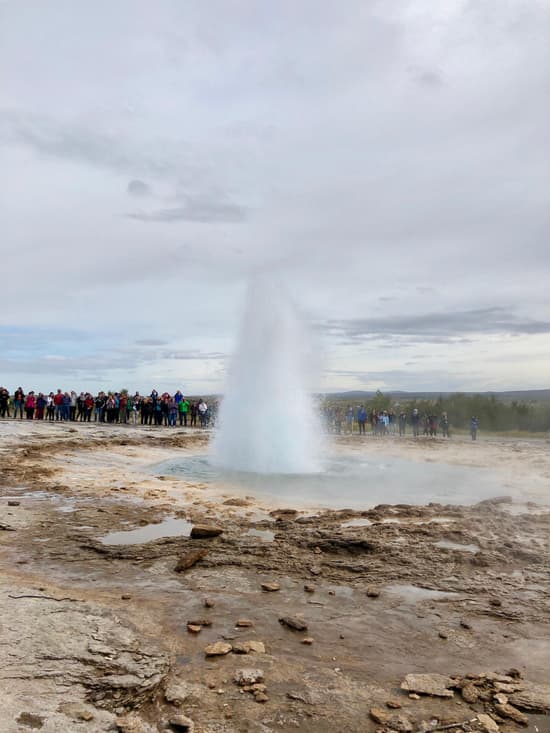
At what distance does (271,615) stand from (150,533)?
2775mm

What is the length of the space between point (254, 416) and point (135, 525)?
24.0ft

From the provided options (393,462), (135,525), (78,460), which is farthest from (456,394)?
(135,525)

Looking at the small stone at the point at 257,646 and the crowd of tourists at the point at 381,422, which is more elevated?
the crowd of tourists at the point at 381,422

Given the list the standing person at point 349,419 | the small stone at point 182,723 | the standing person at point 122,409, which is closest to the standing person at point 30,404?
the standing person at point 122,409

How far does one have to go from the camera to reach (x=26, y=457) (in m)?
12.8

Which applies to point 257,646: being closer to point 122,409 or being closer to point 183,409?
point 183,409

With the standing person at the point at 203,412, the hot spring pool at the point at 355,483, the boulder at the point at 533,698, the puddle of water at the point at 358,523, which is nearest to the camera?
the boulder at the point at 533,698

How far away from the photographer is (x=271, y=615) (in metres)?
4.49

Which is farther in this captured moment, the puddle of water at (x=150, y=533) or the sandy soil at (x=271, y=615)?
the puddle of water at (x=150, y=533)

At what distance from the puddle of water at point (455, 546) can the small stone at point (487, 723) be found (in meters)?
3.39

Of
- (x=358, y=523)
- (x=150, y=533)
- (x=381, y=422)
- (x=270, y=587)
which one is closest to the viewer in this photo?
(x=270, y=587)

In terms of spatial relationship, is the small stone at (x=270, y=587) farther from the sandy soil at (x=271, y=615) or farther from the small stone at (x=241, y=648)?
the small stone at (x=241, y=648)

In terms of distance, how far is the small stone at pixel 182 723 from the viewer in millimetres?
2930

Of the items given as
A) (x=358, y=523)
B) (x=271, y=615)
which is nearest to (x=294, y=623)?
(x=271, y=615)
